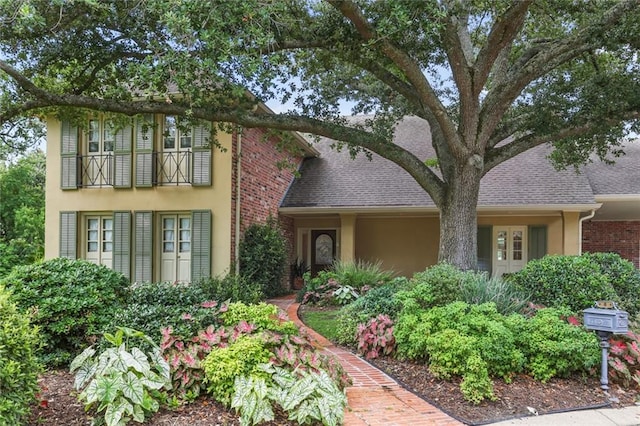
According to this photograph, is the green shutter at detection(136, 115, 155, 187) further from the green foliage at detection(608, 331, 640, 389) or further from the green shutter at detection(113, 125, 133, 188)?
the green foliage at detection(608, 331, 640, 389)

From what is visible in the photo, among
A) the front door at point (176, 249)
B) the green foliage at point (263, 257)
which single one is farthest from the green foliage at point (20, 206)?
the green foliage at point (263, 257)

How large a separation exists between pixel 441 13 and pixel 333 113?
13.4 ft

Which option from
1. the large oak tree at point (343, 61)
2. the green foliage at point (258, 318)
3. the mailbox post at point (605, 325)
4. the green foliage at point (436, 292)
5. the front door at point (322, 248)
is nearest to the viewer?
the green foliage at point (258, 318)

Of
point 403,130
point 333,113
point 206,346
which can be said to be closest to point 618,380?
point 206,346

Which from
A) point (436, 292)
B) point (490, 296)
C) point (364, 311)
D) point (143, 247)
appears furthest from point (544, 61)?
point (143, 247)

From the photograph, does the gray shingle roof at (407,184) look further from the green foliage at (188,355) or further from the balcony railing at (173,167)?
the green foliage at (188,355)

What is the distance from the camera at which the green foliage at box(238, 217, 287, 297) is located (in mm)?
10984

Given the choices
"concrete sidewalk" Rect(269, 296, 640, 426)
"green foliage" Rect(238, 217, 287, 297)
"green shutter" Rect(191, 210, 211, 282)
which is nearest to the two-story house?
"green shutter" Rect(191, 210, 211, 282)

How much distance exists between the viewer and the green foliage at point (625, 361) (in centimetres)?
510

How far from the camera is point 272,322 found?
189 inches

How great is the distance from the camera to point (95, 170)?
1166 centimetres

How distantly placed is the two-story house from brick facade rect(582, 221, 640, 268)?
38.5 ft

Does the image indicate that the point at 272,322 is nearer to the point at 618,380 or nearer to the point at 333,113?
the point at 618,380

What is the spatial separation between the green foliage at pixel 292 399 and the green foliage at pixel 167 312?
107cm
